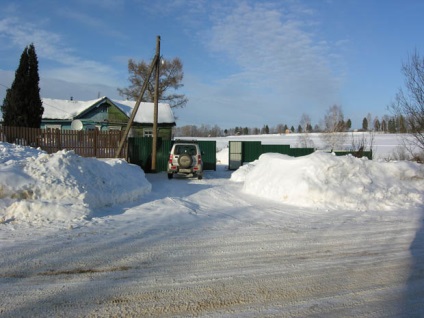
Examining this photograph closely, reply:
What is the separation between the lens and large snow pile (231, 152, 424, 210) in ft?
34.8

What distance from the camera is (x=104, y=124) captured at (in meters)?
30.9

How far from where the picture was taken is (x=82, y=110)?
30.2 meters

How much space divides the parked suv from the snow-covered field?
12.9 ft

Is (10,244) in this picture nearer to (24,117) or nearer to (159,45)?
(159,45)

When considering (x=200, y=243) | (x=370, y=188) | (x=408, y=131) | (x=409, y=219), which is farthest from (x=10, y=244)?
(x=408, y=131)

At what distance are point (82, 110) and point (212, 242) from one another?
27.0 metres

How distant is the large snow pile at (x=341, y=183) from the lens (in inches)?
418

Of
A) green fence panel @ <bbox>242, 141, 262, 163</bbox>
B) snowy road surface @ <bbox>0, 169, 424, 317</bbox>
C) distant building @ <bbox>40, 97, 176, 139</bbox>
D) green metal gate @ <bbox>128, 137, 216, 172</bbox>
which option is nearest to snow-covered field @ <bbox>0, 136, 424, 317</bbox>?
snowy road surface @ <bbox>0, 169, 424, 317</bbox>

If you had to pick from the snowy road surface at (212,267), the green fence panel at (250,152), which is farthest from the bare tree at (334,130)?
the snowy road surface at (212,267)

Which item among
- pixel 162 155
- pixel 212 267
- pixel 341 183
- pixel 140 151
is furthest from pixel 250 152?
pixel 212 267

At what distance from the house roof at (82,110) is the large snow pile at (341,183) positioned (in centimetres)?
2064

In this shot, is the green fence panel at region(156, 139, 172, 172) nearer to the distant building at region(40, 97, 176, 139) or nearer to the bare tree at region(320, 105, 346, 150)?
the distant building at region(40, 97, 176, 139)

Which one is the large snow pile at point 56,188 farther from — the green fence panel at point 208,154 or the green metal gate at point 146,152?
the green fence panel at point 208,154

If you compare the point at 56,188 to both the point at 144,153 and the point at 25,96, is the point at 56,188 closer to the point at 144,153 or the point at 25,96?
the point at 144,153
